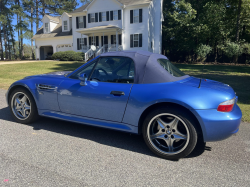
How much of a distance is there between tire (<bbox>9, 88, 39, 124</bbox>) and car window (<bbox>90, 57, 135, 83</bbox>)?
1.50m

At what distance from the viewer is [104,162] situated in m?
2.82

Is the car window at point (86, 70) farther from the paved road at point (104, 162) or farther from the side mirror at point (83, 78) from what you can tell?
the paved road at point (104, 162)

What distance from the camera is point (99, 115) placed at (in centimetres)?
341

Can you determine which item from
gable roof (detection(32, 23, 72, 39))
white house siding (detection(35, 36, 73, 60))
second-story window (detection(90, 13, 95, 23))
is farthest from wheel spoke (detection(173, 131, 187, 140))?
gable roof (detection(32, 23, 72, 39))

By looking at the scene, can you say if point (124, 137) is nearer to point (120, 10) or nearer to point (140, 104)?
point (140, 104)

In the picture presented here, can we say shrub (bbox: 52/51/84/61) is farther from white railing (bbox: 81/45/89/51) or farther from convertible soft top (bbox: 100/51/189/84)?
convertible soft top (bbox: 100/51/189/84)

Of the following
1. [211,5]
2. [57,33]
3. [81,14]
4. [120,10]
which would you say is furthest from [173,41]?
[57,33]

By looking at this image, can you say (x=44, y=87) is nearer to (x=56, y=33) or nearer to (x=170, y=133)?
(x=170, y=133)

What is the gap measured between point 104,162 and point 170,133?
1.06 meters

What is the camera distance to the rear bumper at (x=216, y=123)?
2715mm

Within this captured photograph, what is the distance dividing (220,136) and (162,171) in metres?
0.96

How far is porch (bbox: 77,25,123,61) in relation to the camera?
2448 centimetres

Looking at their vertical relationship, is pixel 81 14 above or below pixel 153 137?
above

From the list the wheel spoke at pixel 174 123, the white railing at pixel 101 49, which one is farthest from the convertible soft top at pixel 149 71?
the white railing at pixel 101 49
